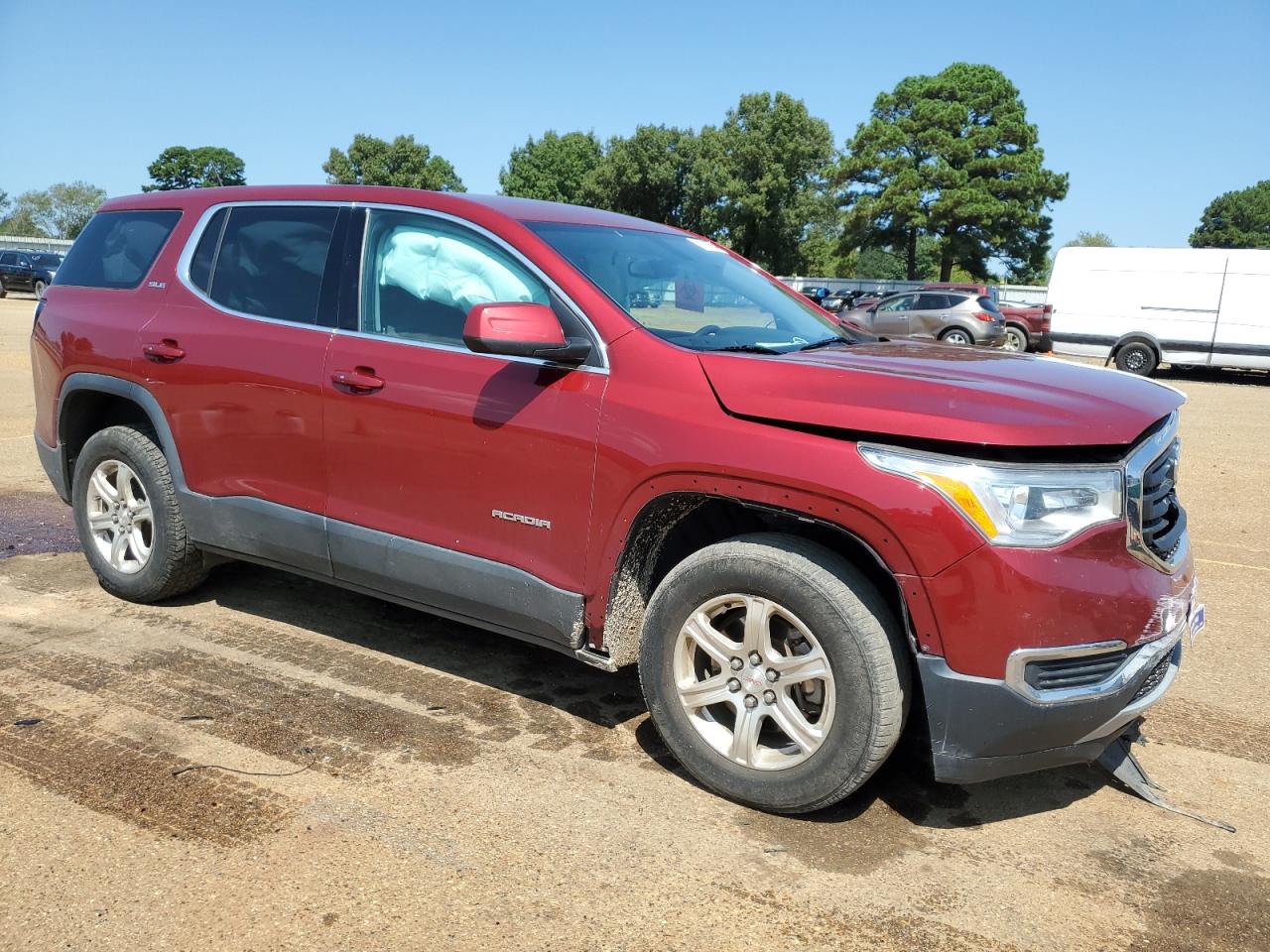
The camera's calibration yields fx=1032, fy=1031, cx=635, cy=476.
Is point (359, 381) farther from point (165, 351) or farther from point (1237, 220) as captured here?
point (1237, 220)

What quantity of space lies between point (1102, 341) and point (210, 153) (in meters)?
114

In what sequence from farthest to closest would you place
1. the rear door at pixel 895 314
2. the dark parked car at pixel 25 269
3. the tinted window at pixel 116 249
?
the dark parked car at pixel 25 269 → the rear door at pixel 895 314 → the tinted window at pixel 116 249

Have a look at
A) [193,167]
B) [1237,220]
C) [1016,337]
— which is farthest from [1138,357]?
[193,167]

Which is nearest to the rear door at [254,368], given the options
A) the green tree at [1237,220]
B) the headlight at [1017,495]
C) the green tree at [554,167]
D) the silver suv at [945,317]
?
the headlight at [1017,495]

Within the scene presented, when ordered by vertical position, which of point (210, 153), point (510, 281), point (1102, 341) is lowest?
point (1102, 341)

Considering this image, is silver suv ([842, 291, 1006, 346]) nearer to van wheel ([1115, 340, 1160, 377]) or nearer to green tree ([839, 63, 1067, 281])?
van wheel ([1115, 340, 1160, 377])

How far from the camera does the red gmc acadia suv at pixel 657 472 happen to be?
270 centimetres

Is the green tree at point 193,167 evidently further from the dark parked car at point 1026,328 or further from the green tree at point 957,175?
the dark parked car at point 1026,328

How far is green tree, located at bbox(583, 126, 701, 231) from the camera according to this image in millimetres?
59844

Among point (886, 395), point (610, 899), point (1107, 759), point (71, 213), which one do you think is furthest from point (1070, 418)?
point (71, 213)

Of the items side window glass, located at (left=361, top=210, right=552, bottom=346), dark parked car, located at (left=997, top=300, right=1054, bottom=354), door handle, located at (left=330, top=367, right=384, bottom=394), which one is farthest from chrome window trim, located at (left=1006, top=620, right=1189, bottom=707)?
dark parked car, located at (left=997, top=300, right=1054, bottom=354)

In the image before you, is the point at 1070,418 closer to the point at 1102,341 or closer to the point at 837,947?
the point at 837,947

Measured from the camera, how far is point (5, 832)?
280 centimetres

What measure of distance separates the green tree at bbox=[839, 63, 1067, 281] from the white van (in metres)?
34.4
